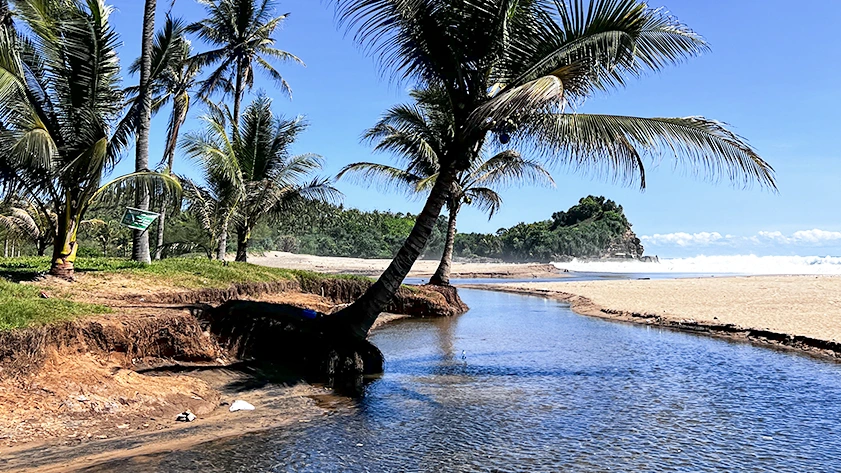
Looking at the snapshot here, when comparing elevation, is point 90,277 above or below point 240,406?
above

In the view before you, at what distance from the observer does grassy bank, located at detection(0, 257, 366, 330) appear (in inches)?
274

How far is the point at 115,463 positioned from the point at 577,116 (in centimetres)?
824

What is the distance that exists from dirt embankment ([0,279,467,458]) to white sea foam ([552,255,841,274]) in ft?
236

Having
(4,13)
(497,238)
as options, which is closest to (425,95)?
(4,13)

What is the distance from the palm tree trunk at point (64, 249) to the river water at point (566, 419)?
6.99 m

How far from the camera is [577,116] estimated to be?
973 cm

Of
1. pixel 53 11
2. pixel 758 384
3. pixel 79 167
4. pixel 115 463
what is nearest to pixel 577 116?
pixel 758 384

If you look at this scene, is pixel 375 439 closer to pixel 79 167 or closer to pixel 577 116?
pixel 577 116

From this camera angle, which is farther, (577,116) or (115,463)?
(577,116)

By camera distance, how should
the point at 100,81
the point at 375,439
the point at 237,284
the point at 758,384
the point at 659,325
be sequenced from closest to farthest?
1. the point at 375,439
2. the point at 758,384
3. the point at 100,81
4. the point at 237,284
5. the point at 659,325

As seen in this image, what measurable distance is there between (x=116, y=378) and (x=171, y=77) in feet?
45.5

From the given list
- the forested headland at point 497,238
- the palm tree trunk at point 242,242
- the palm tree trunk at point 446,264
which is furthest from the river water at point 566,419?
the forested headland at point 497,238

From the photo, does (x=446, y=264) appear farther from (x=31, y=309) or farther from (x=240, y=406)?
(x=31, y=309)

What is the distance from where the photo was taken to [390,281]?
9.91 meters
